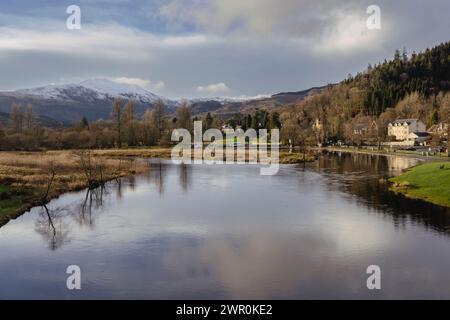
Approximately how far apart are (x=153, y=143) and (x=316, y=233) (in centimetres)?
9724

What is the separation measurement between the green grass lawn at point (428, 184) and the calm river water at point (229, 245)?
1747 millimetres

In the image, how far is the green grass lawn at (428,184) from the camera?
119ft

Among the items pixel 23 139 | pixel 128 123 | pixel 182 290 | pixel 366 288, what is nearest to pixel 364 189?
pixel 366 288

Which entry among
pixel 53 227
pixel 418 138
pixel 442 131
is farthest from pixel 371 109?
pixel 53 227

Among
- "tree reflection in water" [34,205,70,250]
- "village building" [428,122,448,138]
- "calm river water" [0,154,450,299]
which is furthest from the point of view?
"village building" [428,122,448,138]

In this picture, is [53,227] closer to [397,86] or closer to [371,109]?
[371,109]

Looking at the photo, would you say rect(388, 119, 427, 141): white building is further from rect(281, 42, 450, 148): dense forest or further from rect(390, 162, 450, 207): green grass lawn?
rect(390, 162, 450, 207): green grass lawn

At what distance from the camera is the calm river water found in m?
17.8

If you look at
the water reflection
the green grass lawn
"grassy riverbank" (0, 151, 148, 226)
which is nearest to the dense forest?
the water reflection

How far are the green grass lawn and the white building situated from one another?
86.8 metres

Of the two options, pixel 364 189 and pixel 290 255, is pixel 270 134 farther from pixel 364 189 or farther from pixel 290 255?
pixel 290 255

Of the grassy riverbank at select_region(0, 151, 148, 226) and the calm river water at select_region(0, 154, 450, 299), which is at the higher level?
the grassy riverbank at select_region(0, 151, 148, 226)

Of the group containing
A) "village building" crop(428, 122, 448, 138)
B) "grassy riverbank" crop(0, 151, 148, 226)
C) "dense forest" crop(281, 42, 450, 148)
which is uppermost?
"dense forest" crop(281, 42, 450, 148)

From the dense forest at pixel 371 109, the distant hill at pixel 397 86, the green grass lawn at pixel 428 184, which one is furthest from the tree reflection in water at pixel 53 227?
the distant hill at pixel 397 86
